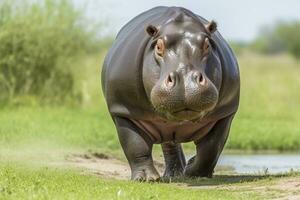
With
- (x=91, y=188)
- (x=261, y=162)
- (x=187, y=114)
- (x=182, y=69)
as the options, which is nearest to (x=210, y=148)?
(x=187, y=114)

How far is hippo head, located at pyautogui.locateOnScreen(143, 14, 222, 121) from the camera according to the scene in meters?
7.40

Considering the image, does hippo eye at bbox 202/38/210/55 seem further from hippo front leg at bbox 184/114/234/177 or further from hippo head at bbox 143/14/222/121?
hippo front leg at bbox 184/114/234/177

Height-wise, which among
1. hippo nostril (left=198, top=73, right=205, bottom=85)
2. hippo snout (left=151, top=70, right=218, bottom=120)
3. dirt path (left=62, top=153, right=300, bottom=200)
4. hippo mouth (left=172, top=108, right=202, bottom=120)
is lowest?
dirt path (left=62, top=153, right=300, bottom=200)

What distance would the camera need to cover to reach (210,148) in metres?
8.70

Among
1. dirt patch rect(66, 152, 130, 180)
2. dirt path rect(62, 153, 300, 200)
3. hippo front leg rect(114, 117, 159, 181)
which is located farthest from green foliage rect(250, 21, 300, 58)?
→ hippo front leg rect(114, 117, 159, 181)

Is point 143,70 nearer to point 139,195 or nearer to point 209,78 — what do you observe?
point 209,78

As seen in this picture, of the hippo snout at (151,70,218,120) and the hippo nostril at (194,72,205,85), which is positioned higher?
the hippo nostril at (194,72,205,85)

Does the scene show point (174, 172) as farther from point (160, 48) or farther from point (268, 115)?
point (268, 115)

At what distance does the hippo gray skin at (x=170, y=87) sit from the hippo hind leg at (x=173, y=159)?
414mm

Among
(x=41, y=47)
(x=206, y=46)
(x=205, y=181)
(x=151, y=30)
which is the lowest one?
(x=205, y=181)

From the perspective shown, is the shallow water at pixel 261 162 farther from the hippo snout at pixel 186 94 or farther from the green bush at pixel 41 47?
the green bush at pixel 41 47

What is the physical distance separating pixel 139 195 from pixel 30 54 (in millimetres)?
11596

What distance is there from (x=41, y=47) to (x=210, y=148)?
991 cm

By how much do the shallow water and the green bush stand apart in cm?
597
